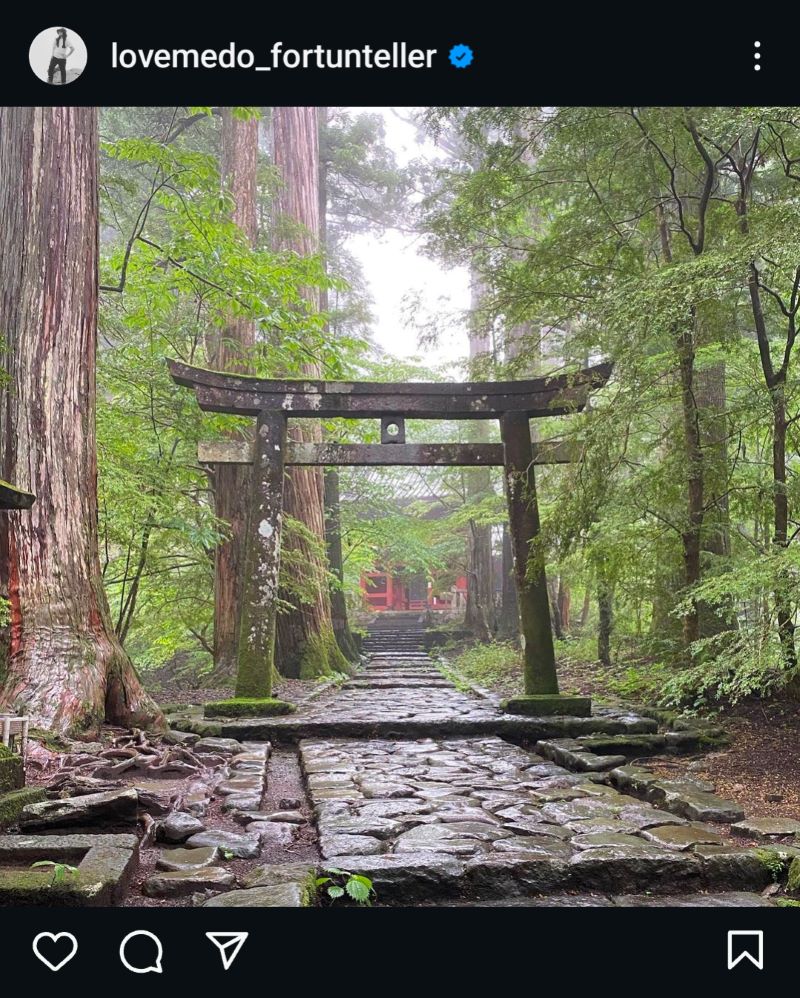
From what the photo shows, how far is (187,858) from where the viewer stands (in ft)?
10.5

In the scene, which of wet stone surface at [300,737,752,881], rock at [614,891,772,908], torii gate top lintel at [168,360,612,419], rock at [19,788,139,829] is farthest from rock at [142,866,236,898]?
torii gate top lintel at [168,360,612,419]

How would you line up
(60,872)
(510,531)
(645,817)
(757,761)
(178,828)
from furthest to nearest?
1. (510,531)
2. (757,761)
3. (645,817)
4. (178,828)
5. (60,872)

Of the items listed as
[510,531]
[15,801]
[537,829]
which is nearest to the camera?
[15,801]

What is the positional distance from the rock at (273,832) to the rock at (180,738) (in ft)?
6.59

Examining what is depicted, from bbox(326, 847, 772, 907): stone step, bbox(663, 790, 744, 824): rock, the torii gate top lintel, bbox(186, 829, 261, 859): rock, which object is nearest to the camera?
bbox(326, 847, 772, 907): stone step

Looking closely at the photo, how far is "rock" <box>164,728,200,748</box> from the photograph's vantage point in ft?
19.0

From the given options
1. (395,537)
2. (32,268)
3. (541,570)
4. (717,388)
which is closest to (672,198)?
(717,388)

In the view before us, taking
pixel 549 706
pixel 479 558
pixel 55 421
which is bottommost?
pixel 549 706

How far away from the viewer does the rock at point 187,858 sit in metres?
3.09

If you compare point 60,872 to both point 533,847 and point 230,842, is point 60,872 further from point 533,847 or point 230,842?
point 533,847

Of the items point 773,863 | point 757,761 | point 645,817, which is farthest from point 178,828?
point 757,761

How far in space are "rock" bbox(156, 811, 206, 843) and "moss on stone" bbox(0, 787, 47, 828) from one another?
582 millimetres

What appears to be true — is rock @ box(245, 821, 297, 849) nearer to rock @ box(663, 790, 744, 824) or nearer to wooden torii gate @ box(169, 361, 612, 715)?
rock @ box(663, 790, 744, 824)

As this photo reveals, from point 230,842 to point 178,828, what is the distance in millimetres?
293
